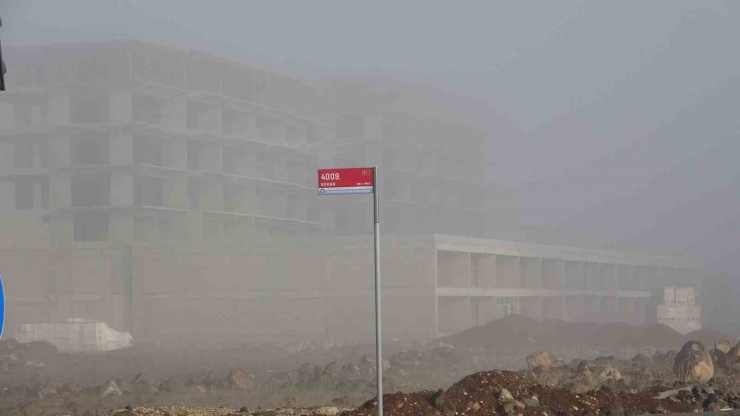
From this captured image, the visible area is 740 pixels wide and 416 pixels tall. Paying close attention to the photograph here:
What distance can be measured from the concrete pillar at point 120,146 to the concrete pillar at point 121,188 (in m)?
1.53

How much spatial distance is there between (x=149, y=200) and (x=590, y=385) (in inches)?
2897

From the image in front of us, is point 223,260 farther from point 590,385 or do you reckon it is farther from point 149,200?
point 590,385

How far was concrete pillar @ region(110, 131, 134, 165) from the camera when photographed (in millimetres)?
93000

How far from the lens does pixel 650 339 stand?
6669 cm

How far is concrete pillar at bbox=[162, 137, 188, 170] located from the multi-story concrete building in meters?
0.22

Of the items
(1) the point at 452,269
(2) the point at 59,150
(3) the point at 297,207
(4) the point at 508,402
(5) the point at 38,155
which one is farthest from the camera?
(3) the point at 297,207

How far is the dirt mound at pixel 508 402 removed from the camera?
54.0ft

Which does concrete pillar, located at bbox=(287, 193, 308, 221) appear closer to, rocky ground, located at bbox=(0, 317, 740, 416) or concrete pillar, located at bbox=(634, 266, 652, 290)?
concrete pillar, located at bbox=(634, 266, 652, 290)

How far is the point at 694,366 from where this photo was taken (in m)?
30.1

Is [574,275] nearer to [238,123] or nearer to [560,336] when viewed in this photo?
[560,336]

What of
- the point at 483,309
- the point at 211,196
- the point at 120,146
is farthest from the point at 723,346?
the point at 120,146

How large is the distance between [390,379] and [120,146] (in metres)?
61.3

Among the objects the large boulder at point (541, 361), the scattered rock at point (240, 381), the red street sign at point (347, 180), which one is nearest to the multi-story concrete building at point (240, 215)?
the large boulder at point (541, 361)

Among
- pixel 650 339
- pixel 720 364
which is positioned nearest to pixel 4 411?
pixel 720 364
